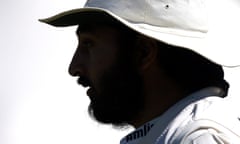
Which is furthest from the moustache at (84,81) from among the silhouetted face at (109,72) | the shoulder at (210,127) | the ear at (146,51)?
the shoulder at (210,127)

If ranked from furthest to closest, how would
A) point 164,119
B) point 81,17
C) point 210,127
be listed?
point 81,17 < point 164,119 < point 210,127

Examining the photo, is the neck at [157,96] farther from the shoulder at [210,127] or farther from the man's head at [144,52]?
the shoulder at [210,127]

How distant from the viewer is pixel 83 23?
162 cm

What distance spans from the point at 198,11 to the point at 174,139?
0.32 meters

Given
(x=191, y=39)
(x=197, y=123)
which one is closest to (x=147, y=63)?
(x=191, y=39)

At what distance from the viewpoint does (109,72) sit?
5.24 ft

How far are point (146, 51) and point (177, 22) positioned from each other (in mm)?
104

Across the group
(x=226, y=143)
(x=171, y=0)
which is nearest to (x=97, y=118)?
(x=171, y=0)

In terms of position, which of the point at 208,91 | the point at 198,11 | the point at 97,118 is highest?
the point at 198,11

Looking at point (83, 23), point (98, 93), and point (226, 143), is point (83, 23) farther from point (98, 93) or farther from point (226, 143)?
point (226, 143)

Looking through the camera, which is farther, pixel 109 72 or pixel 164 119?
pixel 109 72

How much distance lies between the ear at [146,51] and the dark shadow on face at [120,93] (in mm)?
20

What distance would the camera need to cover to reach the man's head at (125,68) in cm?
156

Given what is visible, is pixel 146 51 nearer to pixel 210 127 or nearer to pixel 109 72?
pixel 109 72
